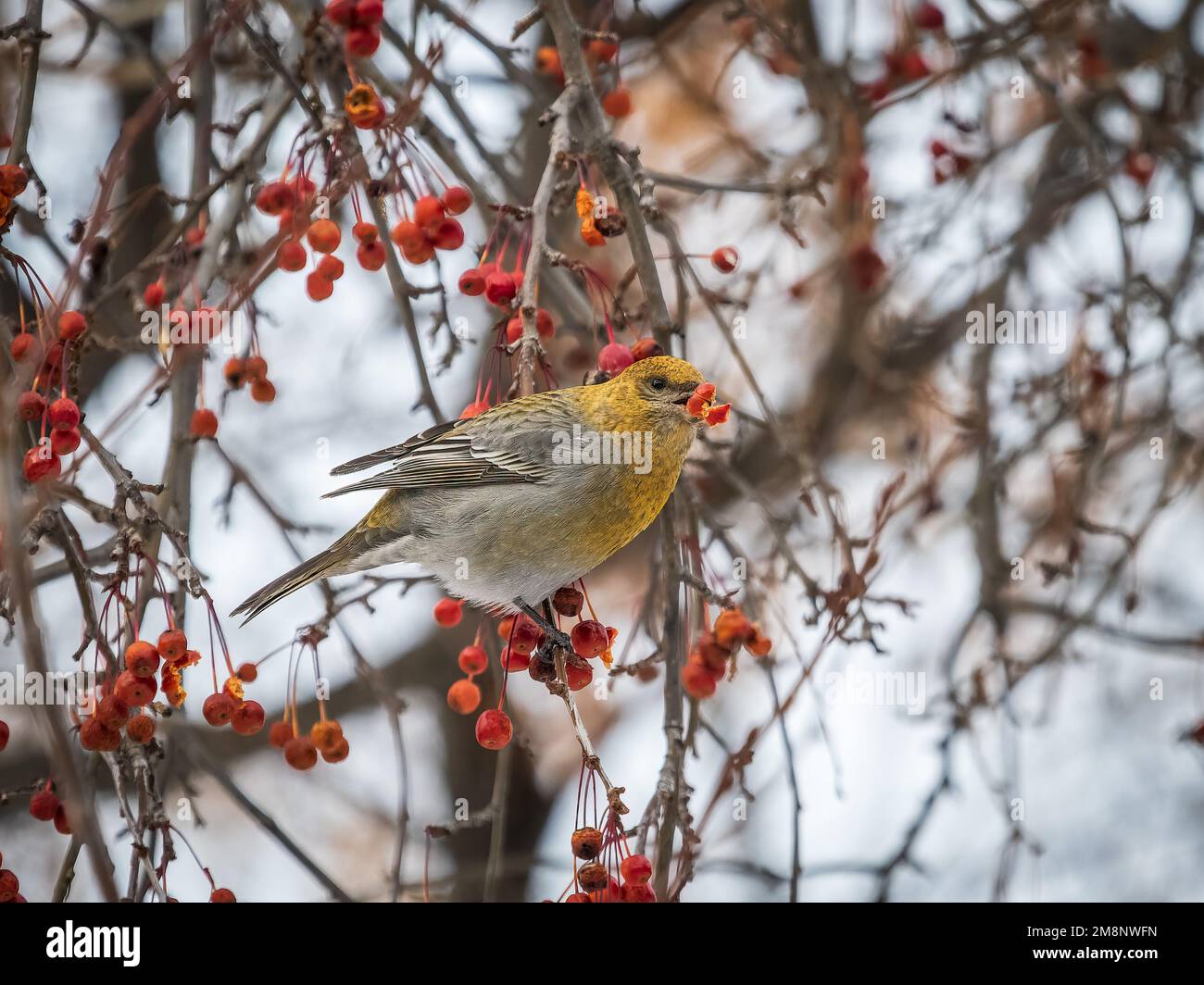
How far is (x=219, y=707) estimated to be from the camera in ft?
9.31

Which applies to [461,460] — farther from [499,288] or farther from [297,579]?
[499,288]

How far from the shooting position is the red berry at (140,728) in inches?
104

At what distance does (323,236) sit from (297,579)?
3.41ft

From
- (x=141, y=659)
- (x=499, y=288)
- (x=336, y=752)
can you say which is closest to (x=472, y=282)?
(x=499, y=288)

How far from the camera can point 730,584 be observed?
12.7 feet

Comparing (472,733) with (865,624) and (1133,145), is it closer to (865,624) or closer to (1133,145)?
(865,624)

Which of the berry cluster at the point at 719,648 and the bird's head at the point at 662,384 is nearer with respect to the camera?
the berry cluster at the point at 719,648

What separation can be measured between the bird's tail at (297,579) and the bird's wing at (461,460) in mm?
281

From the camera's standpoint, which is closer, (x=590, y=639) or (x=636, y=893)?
(x=636, y=893)

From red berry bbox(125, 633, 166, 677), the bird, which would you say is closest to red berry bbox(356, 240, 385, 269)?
the bird

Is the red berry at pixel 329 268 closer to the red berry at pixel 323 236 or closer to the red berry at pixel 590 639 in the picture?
the red berry at pixel 323 236

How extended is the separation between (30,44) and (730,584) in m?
2.54

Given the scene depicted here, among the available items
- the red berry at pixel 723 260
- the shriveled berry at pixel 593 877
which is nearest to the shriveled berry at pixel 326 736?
the shriveled berry at pixel 593 877
